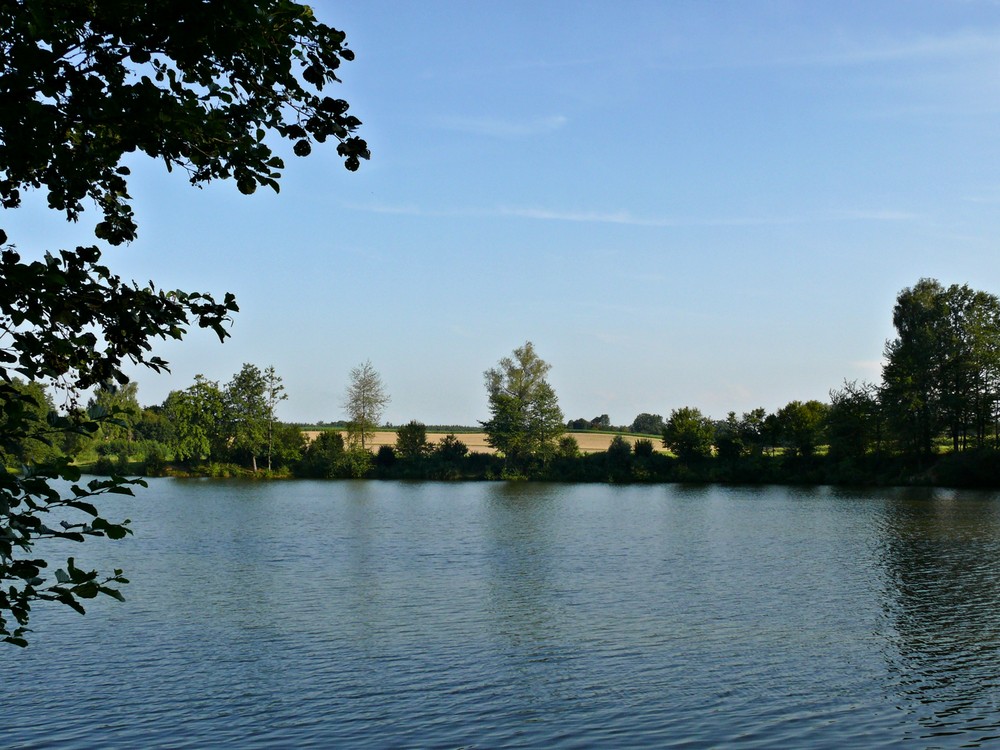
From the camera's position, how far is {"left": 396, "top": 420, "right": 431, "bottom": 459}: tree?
8562cm

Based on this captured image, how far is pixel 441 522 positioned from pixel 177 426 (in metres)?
52.9

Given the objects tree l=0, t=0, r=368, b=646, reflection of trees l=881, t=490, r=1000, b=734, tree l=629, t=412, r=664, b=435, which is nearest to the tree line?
reflection of trees l=881, t=490, r=1000, b=734

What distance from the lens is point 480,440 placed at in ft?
342

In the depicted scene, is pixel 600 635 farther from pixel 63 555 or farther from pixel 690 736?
pixel 63 555

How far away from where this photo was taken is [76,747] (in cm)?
1109

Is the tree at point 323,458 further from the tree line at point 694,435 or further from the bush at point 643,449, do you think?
the bush at point 643,449

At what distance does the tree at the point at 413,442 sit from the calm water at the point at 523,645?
172ft

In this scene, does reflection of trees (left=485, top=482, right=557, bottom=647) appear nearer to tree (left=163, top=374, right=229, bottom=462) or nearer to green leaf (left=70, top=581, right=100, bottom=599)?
green leaf (left=70, top=581, right=100, bottom=599)

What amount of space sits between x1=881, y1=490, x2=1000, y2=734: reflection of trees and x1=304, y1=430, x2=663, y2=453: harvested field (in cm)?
5857

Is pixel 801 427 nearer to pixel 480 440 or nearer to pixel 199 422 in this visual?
pixel 480 440

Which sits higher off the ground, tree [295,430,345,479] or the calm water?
tree [295,430,345,479]

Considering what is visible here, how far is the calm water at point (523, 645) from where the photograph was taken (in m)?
11.9

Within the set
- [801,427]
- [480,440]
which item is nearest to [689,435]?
[801,427]

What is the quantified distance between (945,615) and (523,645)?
30.6 ft
